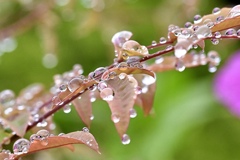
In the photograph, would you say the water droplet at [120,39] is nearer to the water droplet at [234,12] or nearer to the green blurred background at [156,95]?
the water droplet at [234,12]

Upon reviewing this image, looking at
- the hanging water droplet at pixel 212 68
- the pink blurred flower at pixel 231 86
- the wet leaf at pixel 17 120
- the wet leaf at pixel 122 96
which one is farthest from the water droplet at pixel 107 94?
the pink blurred flower at pixel 231 86

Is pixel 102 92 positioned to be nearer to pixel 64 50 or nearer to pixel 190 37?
pixel 190 37

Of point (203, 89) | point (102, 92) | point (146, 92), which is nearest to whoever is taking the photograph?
point (102, 92)

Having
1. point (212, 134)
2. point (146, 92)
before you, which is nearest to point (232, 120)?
point (212, 134)

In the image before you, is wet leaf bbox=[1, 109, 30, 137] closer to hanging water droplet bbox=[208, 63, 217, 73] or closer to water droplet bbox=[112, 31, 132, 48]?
water droplet bbox=[112, 31, 132, 48]

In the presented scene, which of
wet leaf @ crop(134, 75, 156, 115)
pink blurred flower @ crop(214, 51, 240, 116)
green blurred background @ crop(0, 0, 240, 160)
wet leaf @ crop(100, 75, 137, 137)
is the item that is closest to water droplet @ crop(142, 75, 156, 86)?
wet leaf @ crop(134, 75, 156, 115)
